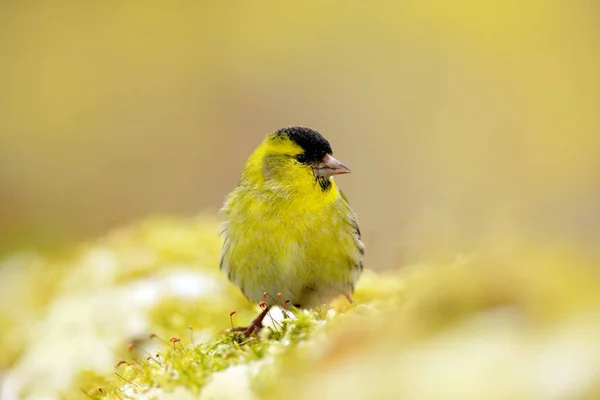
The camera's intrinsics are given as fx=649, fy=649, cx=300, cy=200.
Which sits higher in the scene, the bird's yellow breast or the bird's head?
the bird's head

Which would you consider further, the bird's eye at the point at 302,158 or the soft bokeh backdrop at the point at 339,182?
the bird's eye at the point at 302,158

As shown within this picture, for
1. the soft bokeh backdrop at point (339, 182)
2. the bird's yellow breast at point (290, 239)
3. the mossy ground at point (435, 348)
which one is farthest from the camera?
the bird's yellow breast at point (290, 239)

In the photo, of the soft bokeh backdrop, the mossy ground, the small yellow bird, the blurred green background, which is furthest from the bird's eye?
the blurred green background

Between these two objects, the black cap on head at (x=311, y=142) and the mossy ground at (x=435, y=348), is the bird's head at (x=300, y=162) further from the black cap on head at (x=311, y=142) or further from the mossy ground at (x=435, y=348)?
the mossy ground at (x=435, y=348)

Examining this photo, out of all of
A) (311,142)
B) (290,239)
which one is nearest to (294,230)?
(290,239)

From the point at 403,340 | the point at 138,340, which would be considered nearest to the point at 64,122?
the point at 138,340

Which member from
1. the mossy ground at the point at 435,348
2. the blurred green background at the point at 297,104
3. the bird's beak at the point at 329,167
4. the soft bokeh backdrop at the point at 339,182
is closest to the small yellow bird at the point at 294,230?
the bird's beak at the point at 329,167

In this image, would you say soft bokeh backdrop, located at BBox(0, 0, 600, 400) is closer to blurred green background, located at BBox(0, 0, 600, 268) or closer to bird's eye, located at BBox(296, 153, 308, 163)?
blurred green background, located at BBox(0, 0, 600, 268)

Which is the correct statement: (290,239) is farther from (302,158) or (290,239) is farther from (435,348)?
(435,348)
